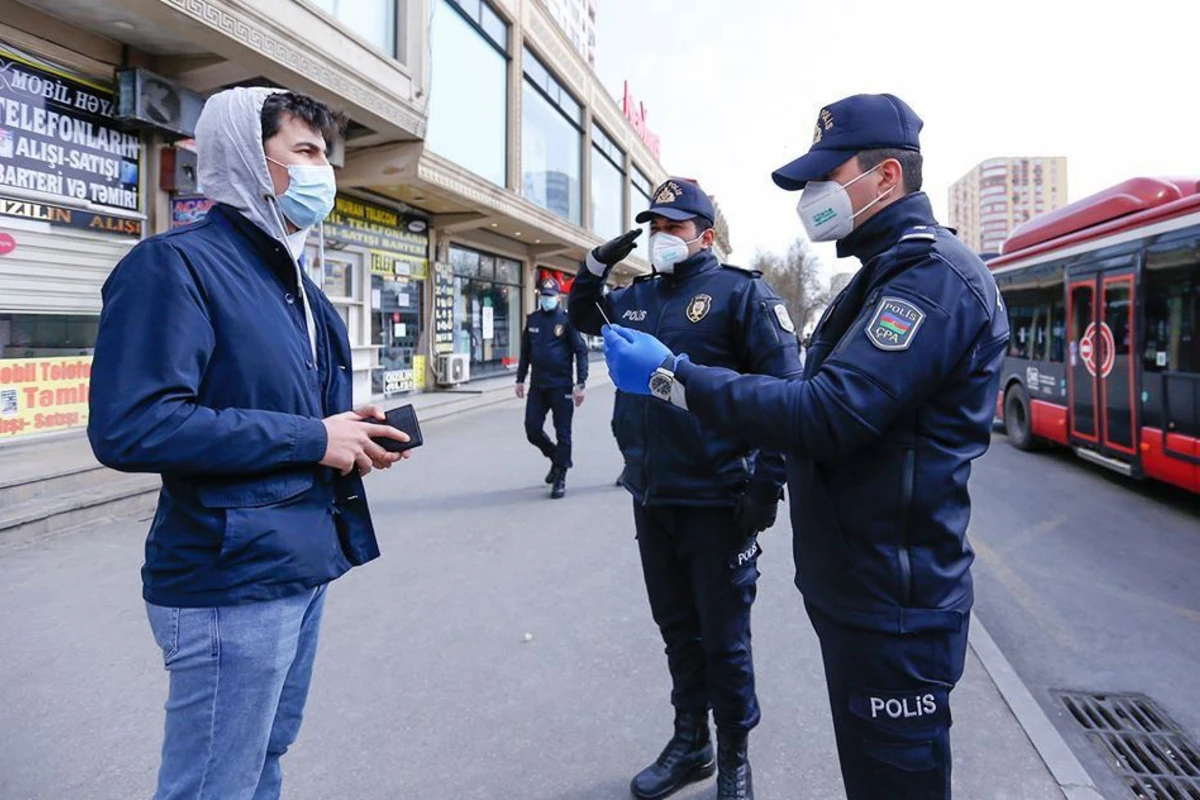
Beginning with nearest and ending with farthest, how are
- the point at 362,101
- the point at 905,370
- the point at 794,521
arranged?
the point at 905,370
the point at 794,521
the point at 362,101

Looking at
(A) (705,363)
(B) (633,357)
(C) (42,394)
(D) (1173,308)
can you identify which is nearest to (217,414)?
(B) (633,357)

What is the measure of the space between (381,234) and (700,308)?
43.0 ft

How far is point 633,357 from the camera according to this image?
1.77 meters

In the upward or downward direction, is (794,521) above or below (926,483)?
below

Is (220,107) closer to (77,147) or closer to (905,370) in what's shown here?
(905,370)

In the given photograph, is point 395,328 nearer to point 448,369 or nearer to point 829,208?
point 448,369

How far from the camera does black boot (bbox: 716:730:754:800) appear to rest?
95.7 inches

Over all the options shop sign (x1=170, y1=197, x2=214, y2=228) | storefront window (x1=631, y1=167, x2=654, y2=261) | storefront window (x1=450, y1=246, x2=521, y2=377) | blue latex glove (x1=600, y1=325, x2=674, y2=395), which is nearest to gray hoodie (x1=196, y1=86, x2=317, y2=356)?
blue latex glove (x1=600, y1=325, x2=674, y2=395)

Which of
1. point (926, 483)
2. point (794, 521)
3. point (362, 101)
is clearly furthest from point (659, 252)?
point (362, 101)

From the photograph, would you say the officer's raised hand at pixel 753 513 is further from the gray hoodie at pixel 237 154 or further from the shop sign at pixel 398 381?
the shop sign at pixel 398 381

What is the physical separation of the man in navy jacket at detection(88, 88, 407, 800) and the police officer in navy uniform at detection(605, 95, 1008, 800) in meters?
0.86

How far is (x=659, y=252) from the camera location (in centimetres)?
280

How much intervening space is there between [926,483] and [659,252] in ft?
5.13

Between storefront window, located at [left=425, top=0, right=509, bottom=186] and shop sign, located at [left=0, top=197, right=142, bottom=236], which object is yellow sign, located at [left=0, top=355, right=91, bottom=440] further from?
storefront window, located at [left=425, top=0, right=509, bottom=186]
